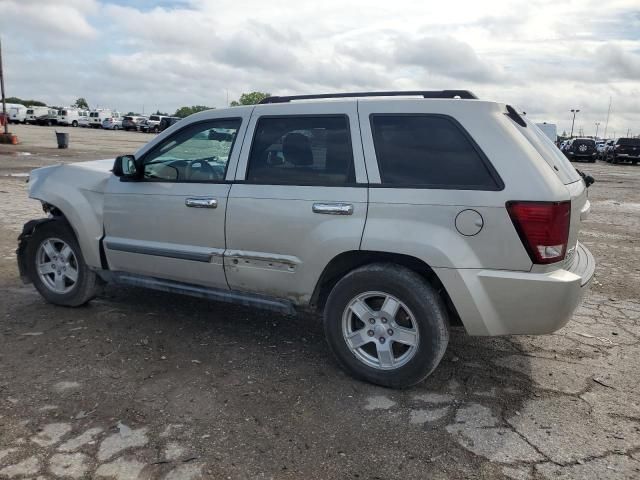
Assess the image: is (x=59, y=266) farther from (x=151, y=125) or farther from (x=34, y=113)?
(x=34, y=113)

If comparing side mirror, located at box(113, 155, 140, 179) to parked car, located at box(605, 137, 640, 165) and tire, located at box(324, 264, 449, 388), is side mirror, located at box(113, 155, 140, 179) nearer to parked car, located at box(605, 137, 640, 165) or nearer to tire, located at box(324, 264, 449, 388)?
tire, located at box(324, 264, 449, 388)

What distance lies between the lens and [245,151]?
4.10 metres

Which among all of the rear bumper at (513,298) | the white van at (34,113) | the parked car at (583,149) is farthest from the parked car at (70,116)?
the rear bumper at (513,298)

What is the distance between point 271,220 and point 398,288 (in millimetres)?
1010

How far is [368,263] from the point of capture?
12.4 ft

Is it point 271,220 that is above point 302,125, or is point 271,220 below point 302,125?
below

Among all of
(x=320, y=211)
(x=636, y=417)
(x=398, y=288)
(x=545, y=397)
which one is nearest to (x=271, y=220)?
(x=320, y=211)

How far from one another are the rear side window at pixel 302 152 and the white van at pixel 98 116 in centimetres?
6390

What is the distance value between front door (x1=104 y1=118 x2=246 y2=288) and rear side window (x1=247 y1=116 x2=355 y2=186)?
20 cm

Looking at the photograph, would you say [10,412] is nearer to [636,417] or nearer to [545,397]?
[545,397]

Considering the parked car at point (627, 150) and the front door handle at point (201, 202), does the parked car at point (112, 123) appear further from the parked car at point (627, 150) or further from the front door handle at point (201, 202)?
the front door handle at point (201, 202)

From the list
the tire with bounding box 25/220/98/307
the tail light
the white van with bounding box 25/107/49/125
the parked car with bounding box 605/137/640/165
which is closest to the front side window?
the tire with bounding box 25/220/98/307

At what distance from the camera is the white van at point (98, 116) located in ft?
204

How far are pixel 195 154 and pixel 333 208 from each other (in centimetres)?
141
